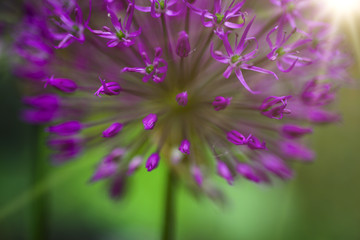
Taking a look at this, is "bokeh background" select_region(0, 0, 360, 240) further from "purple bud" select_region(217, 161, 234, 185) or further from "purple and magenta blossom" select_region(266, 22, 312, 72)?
"purple and magenta blossom" select_region(266, 22, 312, 72)

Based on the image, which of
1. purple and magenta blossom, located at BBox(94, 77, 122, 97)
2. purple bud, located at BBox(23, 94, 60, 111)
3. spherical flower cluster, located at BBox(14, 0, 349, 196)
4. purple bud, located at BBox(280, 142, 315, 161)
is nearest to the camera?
purple and magenta blossom, located at BBox(94, 77, 122, 97)

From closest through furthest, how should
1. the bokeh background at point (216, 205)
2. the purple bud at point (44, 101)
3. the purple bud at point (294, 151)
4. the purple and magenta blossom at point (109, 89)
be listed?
the purple and magenta blossom at point (109, 89)
the purple bud at point (44, 101)
the purple bud at point (294, 151)
the bokeh background at point (216, 205)

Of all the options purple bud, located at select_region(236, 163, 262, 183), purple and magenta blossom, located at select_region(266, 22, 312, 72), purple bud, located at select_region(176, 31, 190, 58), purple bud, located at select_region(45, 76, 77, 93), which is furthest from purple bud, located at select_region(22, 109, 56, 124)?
purple and magenta blossom, located at select_region(266, 22, 312, 72)

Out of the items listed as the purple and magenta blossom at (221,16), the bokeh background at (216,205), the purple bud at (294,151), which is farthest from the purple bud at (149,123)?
the bokeh background at (216,205)

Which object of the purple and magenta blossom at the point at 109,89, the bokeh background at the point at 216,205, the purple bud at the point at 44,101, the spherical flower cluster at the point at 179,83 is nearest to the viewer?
the purple and magenta blossom at the point at 109,89

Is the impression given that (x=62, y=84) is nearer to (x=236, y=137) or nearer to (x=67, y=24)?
(x=67, y=24)

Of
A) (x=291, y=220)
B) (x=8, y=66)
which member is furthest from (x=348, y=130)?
(x=8, y=66)

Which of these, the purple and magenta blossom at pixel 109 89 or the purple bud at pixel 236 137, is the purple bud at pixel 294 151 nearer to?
the purple bud at pixel 236 137

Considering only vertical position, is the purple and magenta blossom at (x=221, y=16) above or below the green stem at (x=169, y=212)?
above
